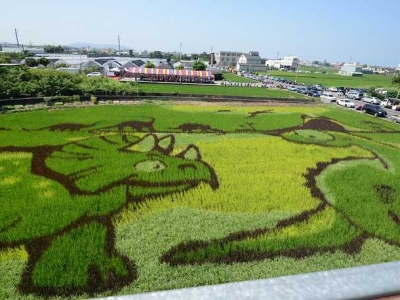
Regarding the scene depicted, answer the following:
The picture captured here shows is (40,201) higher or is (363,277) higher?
(363,277)

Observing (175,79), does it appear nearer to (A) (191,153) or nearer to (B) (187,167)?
(A) (191,153)

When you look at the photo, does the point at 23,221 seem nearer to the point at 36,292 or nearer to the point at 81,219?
the point at 81,219

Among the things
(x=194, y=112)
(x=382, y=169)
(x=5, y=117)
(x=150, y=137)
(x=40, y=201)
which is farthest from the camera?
(x=194, y=112)

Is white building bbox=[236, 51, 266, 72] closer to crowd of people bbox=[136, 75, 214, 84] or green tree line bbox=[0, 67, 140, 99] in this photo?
crowd of people bbox=[136, 75, 214, 84]

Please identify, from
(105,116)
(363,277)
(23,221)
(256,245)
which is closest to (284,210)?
(256,245)

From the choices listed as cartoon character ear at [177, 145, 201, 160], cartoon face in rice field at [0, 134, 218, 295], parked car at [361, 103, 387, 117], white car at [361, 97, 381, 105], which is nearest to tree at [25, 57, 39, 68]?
cartoon face in rice field at [0, 134, 218, 295]
